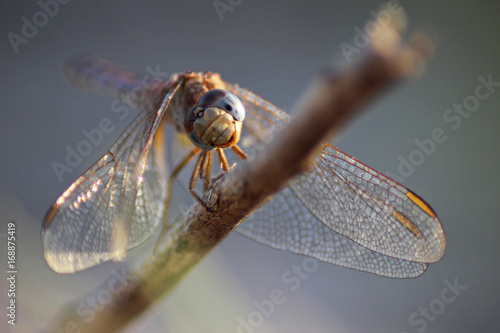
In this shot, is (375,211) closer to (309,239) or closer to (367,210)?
(367,210)

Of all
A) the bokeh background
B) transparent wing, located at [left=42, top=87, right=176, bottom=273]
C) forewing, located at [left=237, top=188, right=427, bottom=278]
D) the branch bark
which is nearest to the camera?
the branch bark

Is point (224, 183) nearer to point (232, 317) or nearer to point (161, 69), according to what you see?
point (232, 317)

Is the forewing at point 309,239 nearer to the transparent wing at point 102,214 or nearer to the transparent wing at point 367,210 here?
the transparent wing at point 367,210

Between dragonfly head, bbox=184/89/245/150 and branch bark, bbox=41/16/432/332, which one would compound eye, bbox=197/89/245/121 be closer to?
dragonfly head, bbox=184/89/245/150

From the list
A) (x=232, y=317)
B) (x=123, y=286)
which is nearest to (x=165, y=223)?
(x=123, y=286)

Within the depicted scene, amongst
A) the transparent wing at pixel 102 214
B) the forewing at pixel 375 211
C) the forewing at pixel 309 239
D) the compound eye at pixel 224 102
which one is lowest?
the transparent wing at pixel 102 214

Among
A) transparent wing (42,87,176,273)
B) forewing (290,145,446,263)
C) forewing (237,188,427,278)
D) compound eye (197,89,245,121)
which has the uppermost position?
forewing (290,145,446,263)

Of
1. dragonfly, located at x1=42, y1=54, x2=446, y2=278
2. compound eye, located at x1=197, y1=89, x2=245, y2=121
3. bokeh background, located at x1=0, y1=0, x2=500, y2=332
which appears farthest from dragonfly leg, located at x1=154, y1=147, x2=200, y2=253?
bokeh background, located at x1=0, y1=0, x2=500, y2=332

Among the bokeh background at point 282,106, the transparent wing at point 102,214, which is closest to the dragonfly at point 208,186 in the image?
the transparent wing at point 102,214
